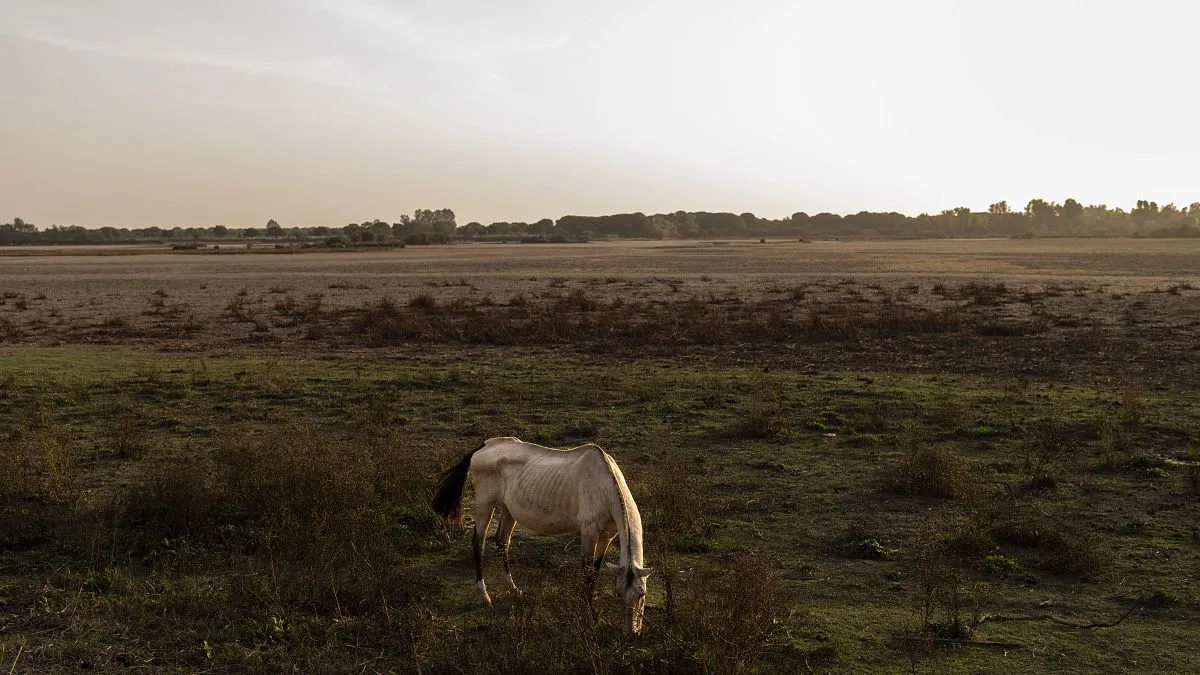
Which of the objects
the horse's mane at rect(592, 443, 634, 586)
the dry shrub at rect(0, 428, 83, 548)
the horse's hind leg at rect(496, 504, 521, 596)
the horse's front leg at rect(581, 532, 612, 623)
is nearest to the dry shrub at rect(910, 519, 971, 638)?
the horse's mane at rect(592, 443, 634, 586)

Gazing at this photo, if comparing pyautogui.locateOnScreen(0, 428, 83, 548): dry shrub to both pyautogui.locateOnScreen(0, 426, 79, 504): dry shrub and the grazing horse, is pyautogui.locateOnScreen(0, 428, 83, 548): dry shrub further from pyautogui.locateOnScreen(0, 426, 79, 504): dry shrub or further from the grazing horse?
the grazing horse

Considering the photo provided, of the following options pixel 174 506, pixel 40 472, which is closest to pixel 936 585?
pixel 174 506

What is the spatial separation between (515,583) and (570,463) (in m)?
1.57

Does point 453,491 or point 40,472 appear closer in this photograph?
point 453,491

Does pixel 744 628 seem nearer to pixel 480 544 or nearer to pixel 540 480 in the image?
pixel 540 480

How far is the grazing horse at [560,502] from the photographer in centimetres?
632

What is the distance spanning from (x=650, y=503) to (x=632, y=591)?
3.62m

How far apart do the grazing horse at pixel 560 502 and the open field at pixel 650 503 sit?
1.05 ft

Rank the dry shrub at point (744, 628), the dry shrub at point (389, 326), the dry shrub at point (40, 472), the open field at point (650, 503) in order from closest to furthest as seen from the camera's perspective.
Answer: the dry shrub at point (744, 628) < the open field at point (650, 503) < the dry shrub at point (40, 472) < the dry shrub at point (389, 326)

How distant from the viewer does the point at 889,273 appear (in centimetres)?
6194

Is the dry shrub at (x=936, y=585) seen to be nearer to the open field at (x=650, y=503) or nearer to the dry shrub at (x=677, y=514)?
the open field at (x=650, y=503)

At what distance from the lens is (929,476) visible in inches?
429

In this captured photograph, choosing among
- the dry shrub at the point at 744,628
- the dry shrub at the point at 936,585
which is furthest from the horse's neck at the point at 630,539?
the dry shrub at the point at 936,585

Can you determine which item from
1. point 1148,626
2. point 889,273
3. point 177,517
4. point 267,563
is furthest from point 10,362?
point 889,273
